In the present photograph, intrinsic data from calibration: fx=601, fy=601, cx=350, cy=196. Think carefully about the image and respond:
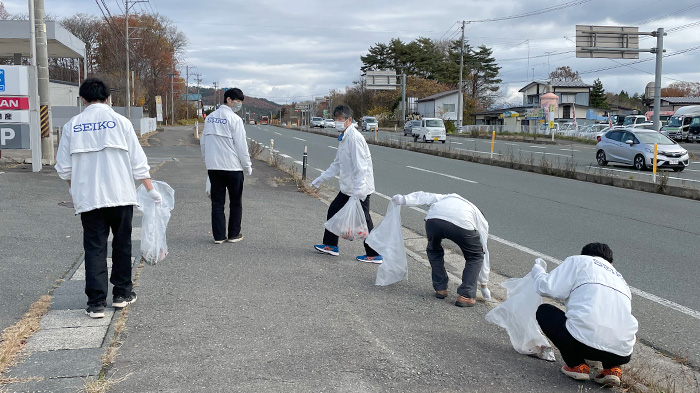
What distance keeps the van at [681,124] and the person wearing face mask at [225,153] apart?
4064cm

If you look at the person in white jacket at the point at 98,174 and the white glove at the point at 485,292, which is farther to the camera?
the white glove at the point at 485,292

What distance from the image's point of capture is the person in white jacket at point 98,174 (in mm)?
4410

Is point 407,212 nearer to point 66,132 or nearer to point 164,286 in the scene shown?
point 164,286

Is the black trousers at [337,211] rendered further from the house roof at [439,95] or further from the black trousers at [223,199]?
the house roof at [439,95]

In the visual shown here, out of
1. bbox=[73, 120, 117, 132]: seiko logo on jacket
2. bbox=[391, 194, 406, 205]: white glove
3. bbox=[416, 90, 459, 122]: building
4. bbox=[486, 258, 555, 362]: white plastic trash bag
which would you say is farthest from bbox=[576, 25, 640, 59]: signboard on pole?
bbox=[416, 90, 459, 122]: building

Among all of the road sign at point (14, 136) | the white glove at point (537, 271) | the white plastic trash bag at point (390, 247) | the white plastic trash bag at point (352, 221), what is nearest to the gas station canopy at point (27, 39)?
the road sign at point (14, 136)

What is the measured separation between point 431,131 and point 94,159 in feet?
111

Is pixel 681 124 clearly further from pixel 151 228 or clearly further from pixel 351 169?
pixel 151 228

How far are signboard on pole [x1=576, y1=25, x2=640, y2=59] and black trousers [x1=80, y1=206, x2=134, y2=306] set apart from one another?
2399 centimetres

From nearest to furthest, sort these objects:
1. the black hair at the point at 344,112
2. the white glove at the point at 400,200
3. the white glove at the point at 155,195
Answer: the white glove at the point at 155,195, the white glove at the point at 400,200, the black hair at the point at 344,112

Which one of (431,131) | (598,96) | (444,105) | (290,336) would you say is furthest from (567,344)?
(598,96)

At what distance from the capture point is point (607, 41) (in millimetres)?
25391

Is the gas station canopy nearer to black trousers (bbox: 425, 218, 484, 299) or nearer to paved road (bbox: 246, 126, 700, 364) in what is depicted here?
paved road (bbox: 246, 126, 700, 364)

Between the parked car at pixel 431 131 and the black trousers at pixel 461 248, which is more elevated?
the parked car at pixel 431 131
